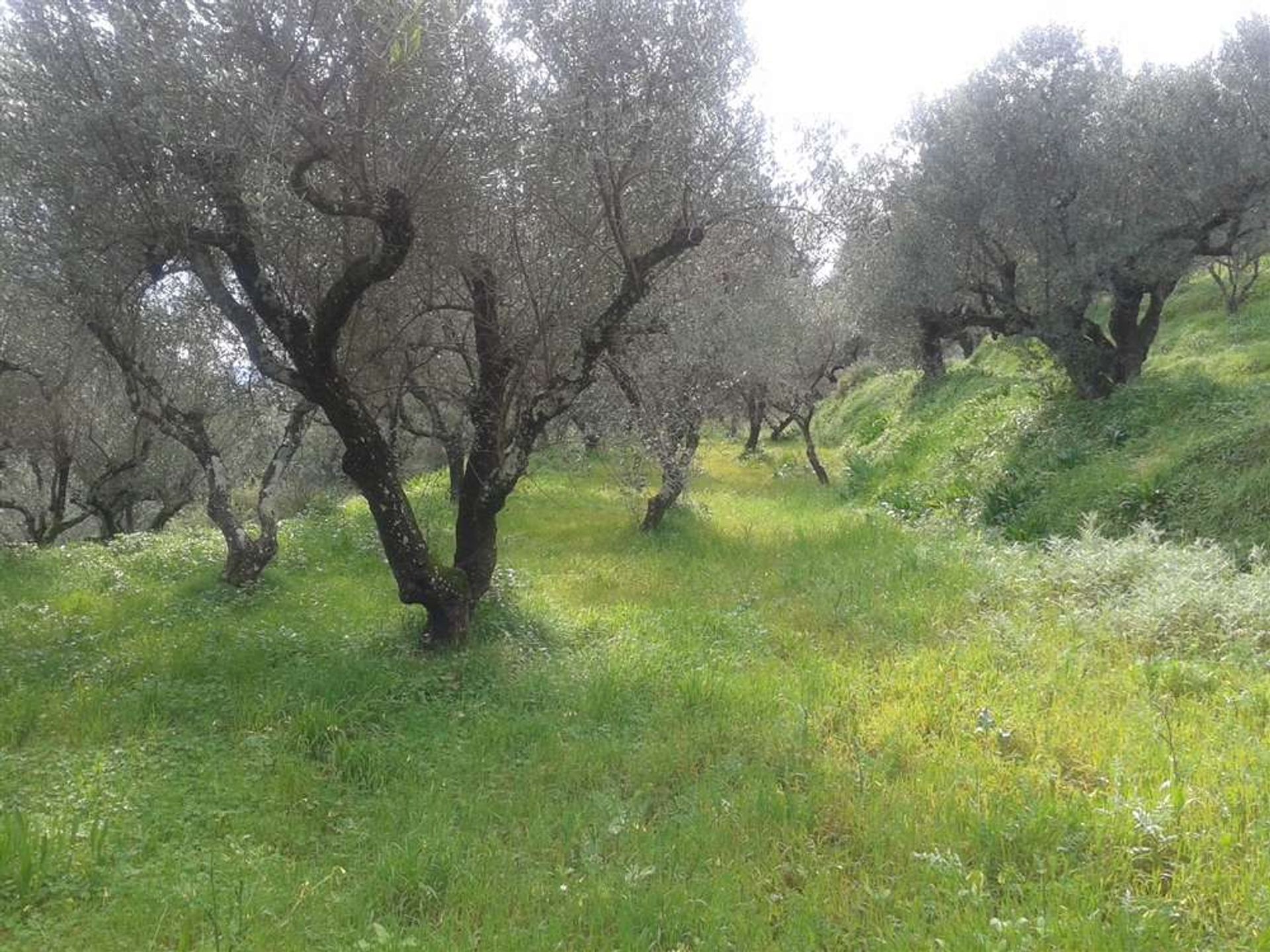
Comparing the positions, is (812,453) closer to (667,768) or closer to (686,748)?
(686,748)

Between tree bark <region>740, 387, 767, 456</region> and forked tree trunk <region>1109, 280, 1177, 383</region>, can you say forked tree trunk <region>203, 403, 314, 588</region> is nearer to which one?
tree bark <region>740, 387, 767, 456</region>

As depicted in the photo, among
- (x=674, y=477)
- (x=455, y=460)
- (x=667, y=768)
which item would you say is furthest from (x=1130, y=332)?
(x=667, y=768)

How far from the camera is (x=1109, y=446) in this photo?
590 inches

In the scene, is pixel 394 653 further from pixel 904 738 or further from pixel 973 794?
pixel 973 794

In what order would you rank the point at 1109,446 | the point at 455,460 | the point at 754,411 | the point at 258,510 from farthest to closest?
the point at 754,411 → the point at 455,460 → the point at 1109,446 → the point at 258,510

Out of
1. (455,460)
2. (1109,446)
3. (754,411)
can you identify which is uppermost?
(754,411)

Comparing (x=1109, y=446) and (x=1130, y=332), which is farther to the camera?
(x=1130, y=332)

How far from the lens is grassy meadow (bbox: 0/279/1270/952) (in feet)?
13.7

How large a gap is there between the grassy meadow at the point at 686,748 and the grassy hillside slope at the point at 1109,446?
0.38 feet

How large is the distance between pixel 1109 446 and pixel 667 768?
41.6 ft

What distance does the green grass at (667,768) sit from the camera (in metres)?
4.16

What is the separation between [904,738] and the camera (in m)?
6.00

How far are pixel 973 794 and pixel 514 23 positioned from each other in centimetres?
786

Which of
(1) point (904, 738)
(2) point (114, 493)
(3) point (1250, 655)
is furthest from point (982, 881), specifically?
(2) point (114, 493)
